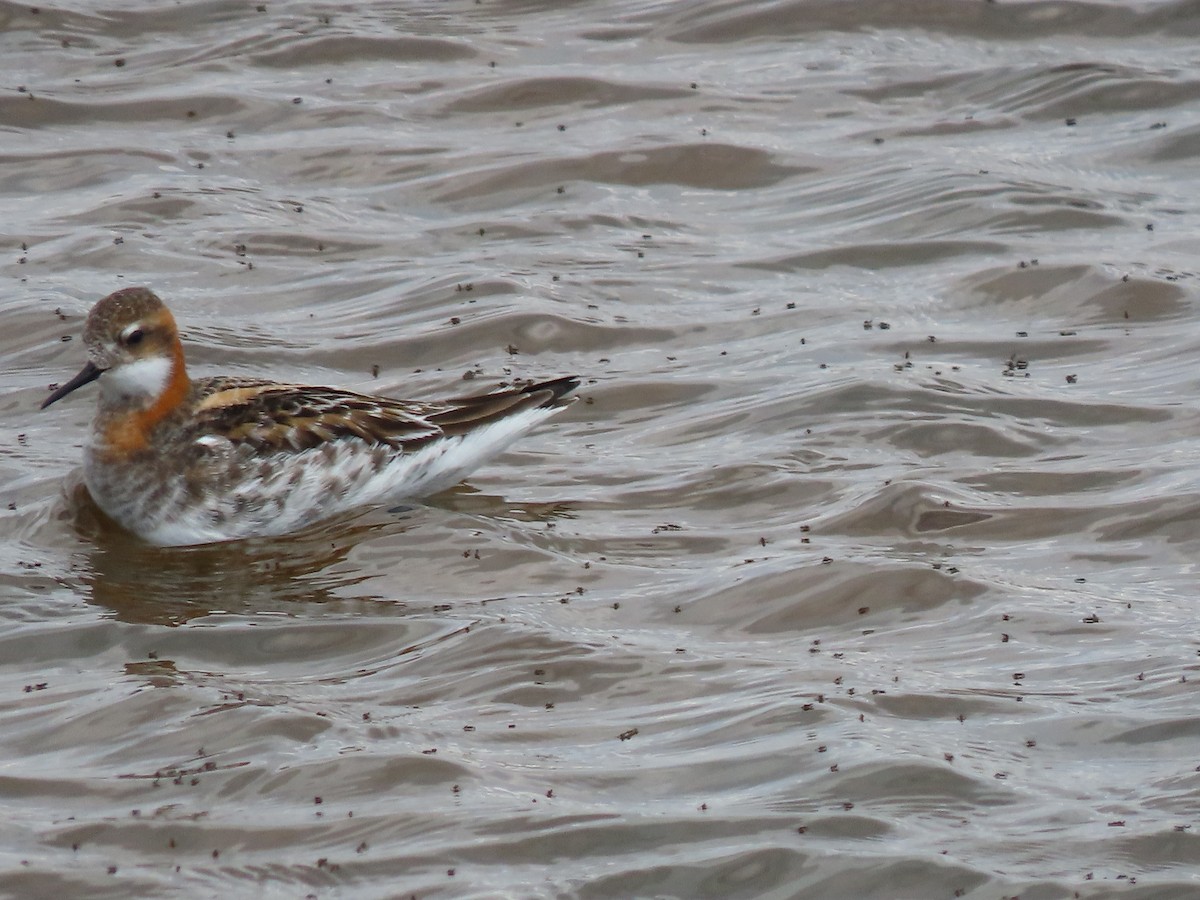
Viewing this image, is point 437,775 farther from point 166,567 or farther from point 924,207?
point 924,207

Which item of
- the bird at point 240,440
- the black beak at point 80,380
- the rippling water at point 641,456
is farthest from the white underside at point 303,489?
the black beak at point 80,380

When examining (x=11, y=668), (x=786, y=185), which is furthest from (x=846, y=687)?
(x=786, y=185)

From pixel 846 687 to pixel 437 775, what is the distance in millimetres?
1573

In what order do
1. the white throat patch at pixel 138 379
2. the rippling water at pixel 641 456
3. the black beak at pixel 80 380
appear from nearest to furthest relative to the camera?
the rippling water at pixel 641 456, the black beak at pixel 80 380, the white throat patch at pixel 138 379

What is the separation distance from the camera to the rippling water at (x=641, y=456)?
6461 millimetres

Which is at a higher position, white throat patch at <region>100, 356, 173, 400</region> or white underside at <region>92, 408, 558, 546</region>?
white throat patch at <region>100, 356, 173, 400</region>

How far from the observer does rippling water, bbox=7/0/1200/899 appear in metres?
6.46

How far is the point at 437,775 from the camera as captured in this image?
22.1 feet

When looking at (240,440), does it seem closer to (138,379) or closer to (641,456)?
(138,379)

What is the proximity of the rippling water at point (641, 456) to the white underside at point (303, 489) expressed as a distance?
0.43 feet

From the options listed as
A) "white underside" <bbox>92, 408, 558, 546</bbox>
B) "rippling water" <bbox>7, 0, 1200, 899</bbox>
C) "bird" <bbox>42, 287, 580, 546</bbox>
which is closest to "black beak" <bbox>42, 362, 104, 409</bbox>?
"bird" <bbox>42, 287, 580, 546</bbox>

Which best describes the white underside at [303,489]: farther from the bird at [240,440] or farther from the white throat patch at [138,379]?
the white throat patch at [138,379]

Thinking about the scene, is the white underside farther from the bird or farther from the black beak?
the black beak

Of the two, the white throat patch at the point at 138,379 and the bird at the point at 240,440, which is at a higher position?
the white throat patch at the point at 138,379
